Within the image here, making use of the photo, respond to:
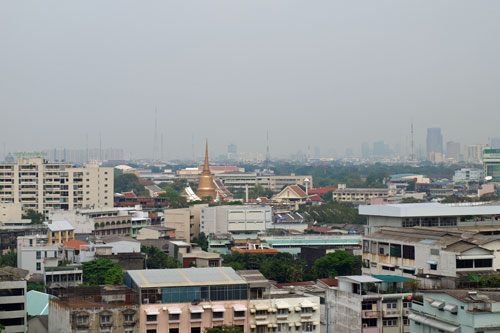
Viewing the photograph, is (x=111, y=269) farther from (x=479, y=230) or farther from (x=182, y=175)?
(x=182, y=175)

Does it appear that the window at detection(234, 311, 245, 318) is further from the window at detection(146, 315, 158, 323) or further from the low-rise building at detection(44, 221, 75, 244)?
the low-rise building at detection(44, 221, 75, 244)

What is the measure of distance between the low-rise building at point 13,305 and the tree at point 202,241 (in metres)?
25.9

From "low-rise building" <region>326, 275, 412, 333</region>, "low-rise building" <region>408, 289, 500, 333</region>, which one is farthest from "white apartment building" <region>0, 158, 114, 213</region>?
"low-rise building" <region>408, 289, 500, 333</region>

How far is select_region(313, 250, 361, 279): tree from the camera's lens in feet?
126

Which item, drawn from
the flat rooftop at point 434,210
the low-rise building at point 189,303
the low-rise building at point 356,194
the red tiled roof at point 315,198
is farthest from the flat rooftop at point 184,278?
the low-rise building at point 356,194

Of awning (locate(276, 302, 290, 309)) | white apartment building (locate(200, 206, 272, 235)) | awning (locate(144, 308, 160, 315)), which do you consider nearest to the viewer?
awning (locate(144, 308, 160, 315))

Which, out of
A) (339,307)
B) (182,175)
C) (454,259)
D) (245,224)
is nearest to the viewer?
(339,307)

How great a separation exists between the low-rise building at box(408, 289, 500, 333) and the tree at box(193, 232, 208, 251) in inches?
1327

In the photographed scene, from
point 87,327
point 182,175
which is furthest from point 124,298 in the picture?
point 182,175

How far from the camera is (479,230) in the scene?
1363 inches

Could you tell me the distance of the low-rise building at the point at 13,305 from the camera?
92.7 feet

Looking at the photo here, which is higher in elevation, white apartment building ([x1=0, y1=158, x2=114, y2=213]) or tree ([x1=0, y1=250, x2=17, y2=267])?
white apartment building ([x1=0, y1=158, x2=114, y2=213])

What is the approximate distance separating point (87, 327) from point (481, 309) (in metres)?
9.14

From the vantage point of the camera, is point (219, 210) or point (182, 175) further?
point (182, 175)
